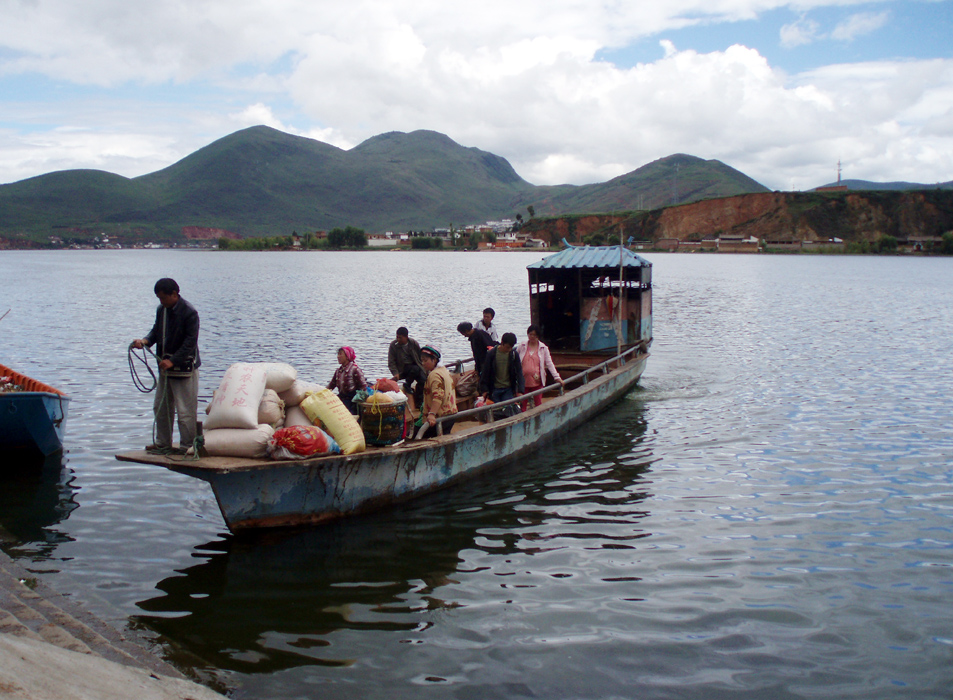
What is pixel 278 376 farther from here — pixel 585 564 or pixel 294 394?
pixel 585 564

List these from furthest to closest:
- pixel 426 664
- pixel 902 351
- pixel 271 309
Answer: pixel 271 309, pixel 902 351, pixel 426 664

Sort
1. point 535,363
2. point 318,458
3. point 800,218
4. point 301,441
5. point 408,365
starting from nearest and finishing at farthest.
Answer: point 301,441 → point 318,458 → point 408,365 → point 535,363 → point 800,218

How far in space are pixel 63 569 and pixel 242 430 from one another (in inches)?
90.0

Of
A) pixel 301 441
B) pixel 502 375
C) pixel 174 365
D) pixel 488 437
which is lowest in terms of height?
pixel 488 437

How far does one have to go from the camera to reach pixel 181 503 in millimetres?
9219

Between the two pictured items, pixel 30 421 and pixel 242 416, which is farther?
pixel 30 421

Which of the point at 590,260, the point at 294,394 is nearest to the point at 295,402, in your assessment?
the point at 294,394

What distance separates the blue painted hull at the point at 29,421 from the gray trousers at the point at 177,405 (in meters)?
3.84

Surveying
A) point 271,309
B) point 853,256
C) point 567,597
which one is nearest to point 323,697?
point 567,597

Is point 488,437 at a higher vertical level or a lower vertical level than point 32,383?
lower

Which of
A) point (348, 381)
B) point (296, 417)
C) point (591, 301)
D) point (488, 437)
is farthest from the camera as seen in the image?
point (591, 301)

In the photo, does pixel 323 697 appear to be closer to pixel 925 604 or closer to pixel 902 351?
pixel 925 604

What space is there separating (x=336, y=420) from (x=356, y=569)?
1.70 meters

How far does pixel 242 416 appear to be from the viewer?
7.46 m
